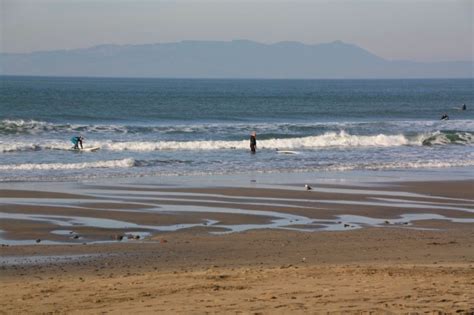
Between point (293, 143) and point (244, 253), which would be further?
point (293, 143)

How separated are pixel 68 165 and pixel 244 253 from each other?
1615cm

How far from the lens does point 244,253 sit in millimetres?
13875

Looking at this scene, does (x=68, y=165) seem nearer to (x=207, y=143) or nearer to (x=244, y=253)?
(x=207, y=143)

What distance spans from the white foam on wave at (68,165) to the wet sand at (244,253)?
544 centimetres

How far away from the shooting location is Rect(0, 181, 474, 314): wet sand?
374 inches

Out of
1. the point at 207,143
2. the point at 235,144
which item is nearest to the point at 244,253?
the point at 207,143

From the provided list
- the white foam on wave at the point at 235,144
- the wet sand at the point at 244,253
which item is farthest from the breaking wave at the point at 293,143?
the wet sand at the point at 244,253

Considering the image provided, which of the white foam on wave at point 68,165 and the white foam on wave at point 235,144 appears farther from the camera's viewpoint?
the white foam on wave at point 235,144

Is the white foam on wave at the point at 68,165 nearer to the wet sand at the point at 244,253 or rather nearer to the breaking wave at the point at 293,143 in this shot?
the wet sand at the point at 244,253

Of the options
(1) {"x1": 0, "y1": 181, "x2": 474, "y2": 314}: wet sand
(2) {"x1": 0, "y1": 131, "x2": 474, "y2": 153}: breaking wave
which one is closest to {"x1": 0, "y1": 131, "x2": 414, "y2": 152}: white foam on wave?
(2) {"x1": 0, "y1": 131, "x2": 474, "y2": 153}: breaking wave

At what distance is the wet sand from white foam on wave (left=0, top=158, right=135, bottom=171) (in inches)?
214

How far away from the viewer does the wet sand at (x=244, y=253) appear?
9500 millimetres

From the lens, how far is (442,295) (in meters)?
9.54

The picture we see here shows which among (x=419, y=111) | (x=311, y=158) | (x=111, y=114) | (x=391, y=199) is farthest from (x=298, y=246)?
(x=419, y=111)
